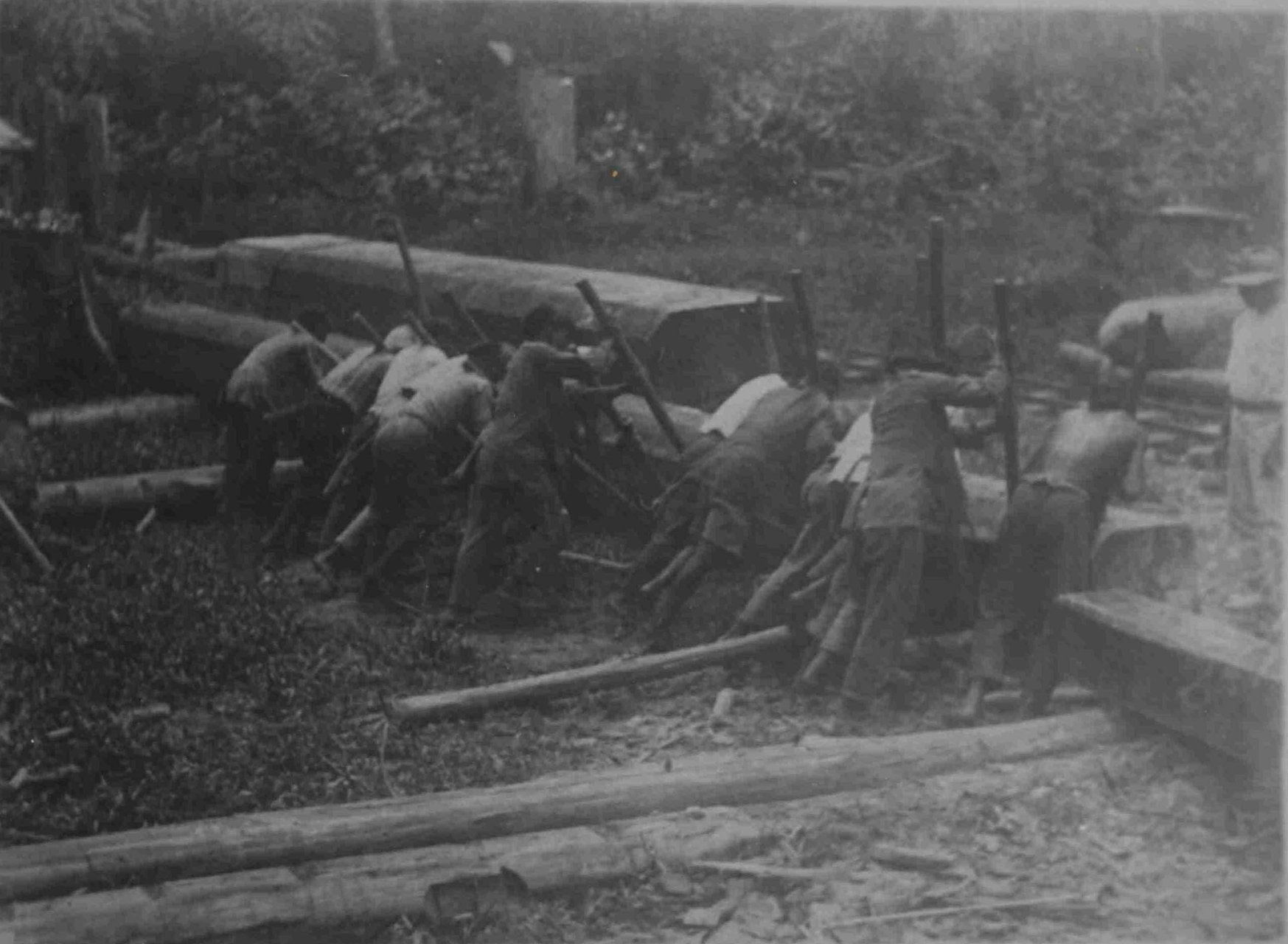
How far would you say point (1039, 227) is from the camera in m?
13.0

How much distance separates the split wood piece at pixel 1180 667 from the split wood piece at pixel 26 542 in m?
4.69

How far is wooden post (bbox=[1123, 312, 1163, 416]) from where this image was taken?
22.9ft

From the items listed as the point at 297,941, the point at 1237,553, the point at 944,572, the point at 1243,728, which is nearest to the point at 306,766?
the point at 297,941

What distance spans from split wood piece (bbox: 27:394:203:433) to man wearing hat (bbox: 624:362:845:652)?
4281mm

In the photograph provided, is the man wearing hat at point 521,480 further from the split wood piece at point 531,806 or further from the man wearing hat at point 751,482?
the split wood piece at point 531,806

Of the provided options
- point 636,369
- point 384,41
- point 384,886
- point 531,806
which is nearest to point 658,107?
point 384,41

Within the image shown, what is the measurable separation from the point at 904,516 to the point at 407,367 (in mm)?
3325

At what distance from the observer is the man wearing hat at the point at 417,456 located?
884cm

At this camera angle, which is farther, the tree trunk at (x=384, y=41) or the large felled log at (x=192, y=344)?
the large felled log at (x=192, y=344)

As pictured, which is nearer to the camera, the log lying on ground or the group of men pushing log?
the group of men pushing log

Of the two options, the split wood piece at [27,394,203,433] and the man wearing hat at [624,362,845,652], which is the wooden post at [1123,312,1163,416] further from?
the split wood piece at [27,394,203,433]

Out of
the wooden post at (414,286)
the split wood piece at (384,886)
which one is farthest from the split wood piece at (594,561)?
the split wood piece at (384,886)

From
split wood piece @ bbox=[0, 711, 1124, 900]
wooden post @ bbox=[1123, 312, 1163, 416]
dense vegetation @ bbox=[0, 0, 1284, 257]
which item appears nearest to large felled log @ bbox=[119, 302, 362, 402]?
dense vegetation @ bbox=[0, 0, 1284, 257]

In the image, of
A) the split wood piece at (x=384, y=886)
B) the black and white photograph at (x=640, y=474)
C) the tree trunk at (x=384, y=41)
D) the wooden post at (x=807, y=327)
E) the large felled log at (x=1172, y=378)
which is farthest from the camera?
the large felled log at (x=1172, y=378)
